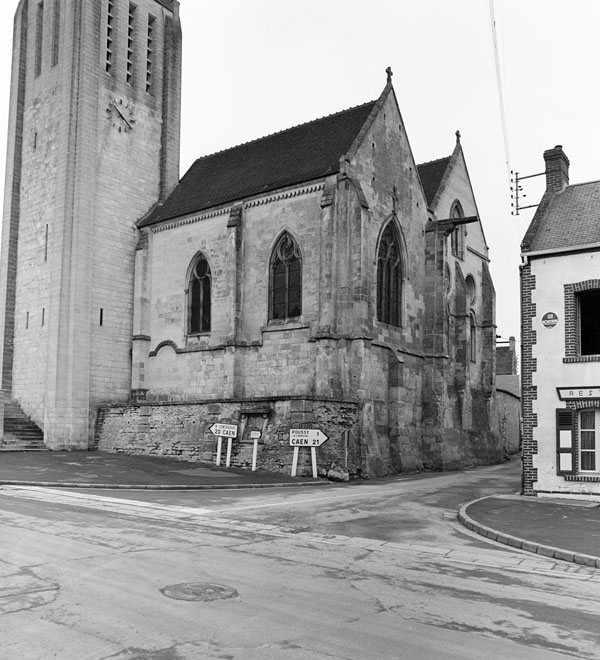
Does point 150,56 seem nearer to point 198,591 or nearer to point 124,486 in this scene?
point 124,486

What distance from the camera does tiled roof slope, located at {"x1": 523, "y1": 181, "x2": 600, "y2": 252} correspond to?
63.0 ft

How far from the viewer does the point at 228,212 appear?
31172mm

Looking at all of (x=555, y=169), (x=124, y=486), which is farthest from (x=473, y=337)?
(x=124, y=486)

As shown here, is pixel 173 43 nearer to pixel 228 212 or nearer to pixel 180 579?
pixel 228 212

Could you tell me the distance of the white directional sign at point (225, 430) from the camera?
24938 mm

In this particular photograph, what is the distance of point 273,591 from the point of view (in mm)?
7617

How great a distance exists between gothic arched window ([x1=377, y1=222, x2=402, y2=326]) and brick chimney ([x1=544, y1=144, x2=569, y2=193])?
8.71 meters

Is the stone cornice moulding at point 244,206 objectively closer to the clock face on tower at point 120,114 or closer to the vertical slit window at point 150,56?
the clock face on tower at point 120,114

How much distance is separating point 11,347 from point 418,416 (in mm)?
18398

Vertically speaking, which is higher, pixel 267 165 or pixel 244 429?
pixel 267 165

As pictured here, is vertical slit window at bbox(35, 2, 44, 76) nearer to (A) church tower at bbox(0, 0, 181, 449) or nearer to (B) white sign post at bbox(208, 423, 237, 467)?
(A) church tower at bbox(0, 0, 181, 449)

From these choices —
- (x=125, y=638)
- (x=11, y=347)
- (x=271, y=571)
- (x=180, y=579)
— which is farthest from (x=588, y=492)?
(x=11, y=347)

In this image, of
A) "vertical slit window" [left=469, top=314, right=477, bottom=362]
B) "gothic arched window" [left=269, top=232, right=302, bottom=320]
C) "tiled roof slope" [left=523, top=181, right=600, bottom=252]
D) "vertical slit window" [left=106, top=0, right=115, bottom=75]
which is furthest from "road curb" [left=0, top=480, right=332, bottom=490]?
"vertical slit window" [left=106, top=0, right=115, bottom=75]

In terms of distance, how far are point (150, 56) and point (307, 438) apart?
22.7 meters
